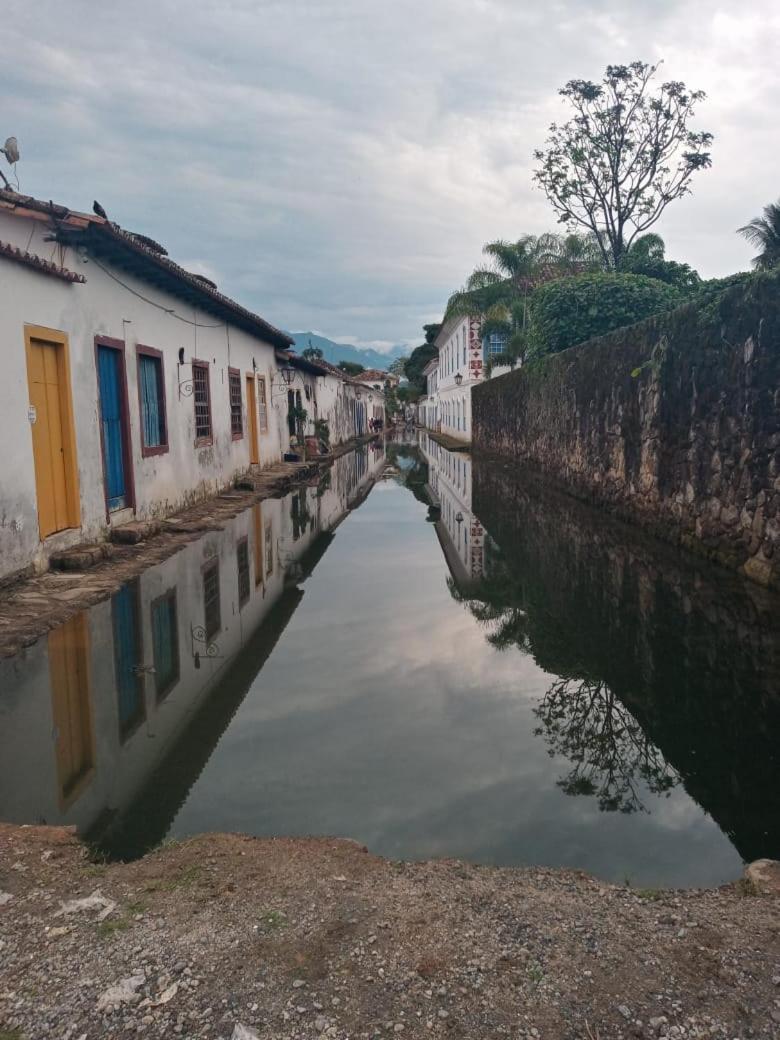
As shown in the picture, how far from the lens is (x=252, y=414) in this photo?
20375 millimetres

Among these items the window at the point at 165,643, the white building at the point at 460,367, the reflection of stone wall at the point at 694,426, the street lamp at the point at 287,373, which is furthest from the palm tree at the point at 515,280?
the window at the point at 165,643

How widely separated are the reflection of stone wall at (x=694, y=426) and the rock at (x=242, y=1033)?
250 inches

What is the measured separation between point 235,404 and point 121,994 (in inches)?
680

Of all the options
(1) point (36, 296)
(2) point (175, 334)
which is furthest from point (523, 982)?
(2) point (175, 334)

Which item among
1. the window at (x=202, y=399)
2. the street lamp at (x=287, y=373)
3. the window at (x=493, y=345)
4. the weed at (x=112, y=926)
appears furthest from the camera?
the window at (x=493, y=345)

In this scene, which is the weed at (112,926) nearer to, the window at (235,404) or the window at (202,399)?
the window at (202,399)

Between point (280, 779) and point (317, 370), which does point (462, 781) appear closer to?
point (280, 779)

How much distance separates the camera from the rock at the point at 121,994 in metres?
2.21

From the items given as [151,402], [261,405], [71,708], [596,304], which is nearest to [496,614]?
[71,708]

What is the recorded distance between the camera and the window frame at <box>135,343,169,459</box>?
11.8 meters

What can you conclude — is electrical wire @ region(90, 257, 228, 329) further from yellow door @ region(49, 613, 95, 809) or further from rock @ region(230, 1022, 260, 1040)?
rock @ region(230, 1022, 260, 1040)

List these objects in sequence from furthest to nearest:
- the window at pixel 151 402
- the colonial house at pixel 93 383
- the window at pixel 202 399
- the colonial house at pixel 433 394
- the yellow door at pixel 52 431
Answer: the colonial house at pixel 433 394 < the window at pixel 202 399 < the window at pixel 151 402 < the yellow door at pixel 52 431 < the colonial house at pixel 93 383

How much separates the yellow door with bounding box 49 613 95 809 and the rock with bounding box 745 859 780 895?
303cm

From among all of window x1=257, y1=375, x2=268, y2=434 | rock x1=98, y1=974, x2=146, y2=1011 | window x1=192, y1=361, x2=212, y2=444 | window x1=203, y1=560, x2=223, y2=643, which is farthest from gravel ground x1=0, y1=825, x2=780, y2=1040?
window x1=257, y1=375, x2=268, y2=434
